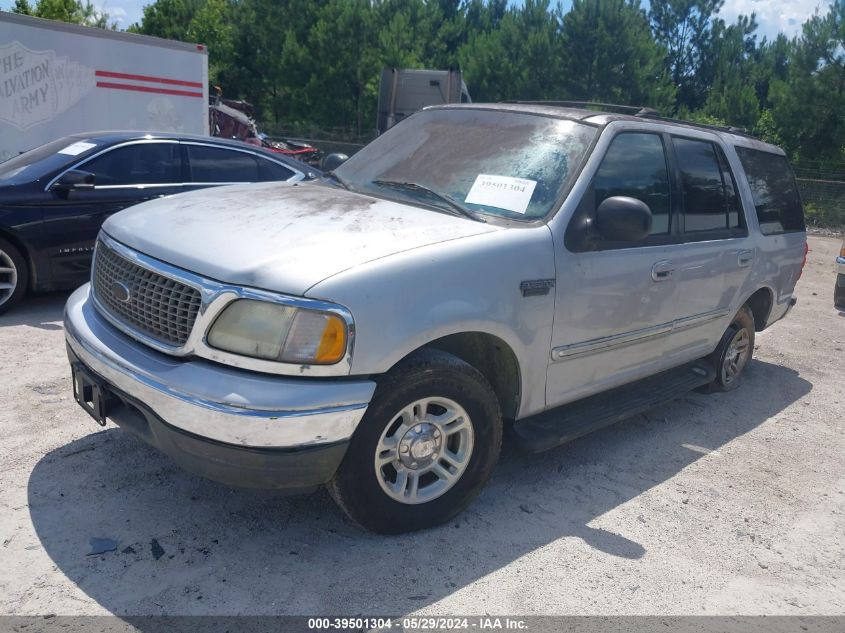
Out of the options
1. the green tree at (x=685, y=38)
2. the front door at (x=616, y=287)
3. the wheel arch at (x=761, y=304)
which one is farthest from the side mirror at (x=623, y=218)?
the green tree at (x=685, y=38)

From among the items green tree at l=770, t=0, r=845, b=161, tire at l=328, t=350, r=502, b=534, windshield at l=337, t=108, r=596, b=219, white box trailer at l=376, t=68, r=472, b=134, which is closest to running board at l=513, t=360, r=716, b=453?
tire at l=328, t=350, r=502, b=534

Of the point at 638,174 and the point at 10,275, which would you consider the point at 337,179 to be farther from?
the point at 10,275

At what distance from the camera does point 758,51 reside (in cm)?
4941

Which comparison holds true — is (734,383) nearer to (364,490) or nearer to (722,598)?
(722,598)

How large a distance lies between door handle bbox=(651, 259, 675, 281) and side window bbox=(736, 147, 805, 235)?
58.1 inches

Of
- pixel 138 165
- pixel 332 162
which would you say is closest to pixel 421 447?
pixel 332 162

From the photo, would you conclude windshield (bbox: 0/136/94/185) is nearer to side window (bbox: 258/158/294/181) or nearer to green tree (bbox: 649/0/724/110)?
side window (bbox: 258/158/294/181)

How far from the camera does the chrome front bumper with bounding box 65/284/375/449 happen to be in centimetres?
280

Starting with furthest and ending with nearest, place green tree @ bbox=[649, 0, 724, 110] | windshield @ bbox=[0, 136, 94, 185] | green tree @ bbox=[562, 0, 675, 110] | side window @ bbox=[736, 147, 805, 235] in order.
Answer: green tree @ bbox=[649, 0, 724, 110], green tree @ bbox=[562, 0, 675, 110], windshield @ bbox=[0, 136, 94, 185], side window @ bbox=[736, 147, 805, 235]

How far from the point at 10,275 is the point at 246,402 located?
4576mm

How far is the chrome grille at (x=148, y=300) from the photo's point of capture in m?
3.03

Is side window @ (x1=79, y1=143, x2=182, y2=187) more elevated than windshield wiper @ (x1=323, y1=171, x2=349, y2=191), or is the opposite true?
windshield wiper @ (x1=323, y1=171, x2=349, y2=191)

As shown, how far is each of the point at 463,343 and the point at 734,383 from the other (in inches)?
127

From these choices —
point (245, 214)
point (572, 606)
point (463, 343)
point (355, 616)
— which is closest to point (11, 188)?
point (245, 214)
